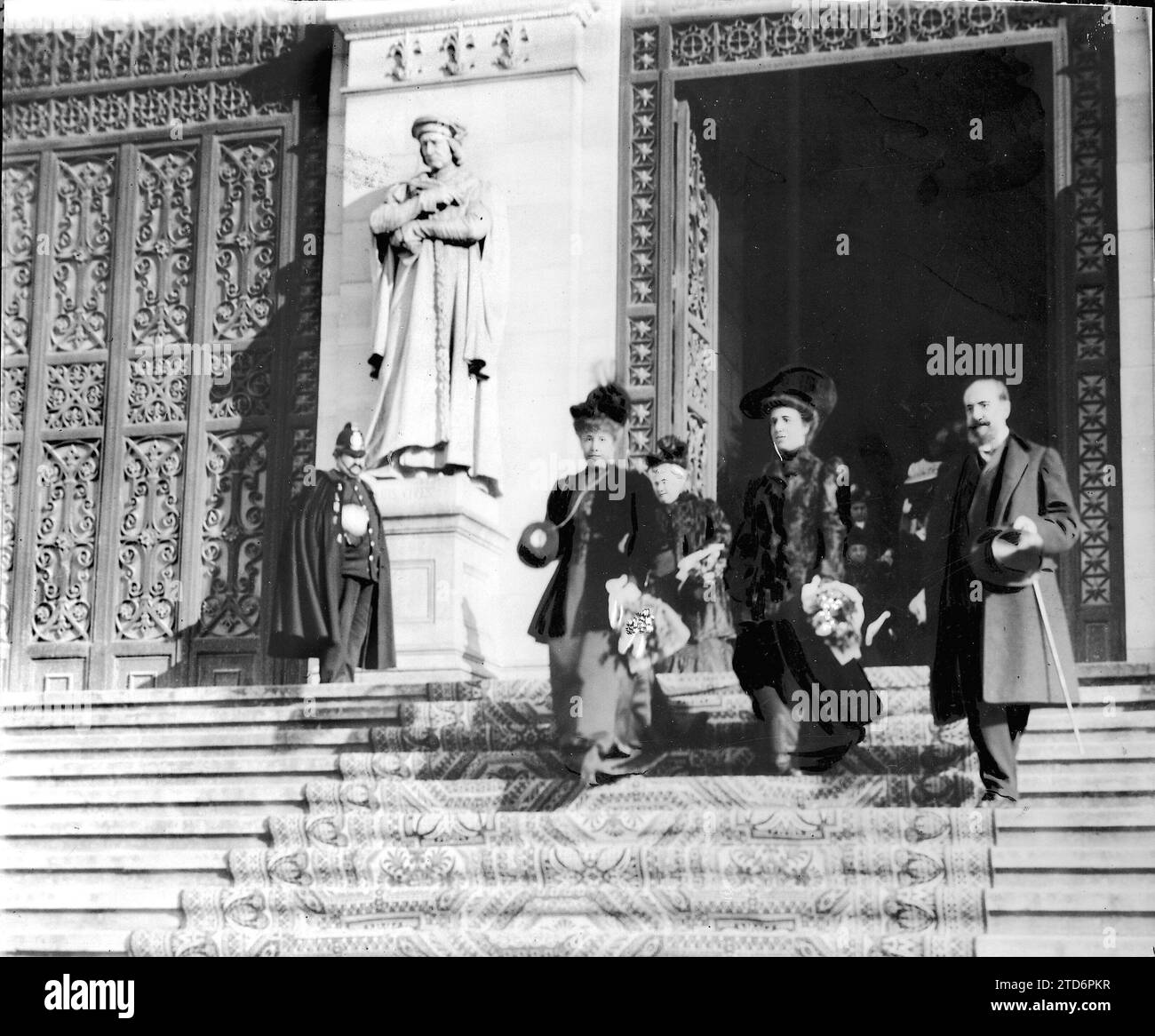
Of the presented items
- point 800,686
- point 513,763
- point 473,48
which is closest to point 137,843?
point 513,763

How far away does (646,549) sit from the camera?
34.6 ft

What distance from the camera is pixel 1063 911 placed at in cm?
905

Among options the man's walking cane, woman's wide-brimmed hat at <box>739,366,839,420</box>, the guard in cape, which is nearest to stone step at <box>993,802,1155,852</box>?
the man's walking cane

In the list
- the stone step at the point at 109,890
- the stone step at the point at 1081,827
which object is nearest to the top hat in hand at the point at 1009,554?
the stone step at the point at 1081,827

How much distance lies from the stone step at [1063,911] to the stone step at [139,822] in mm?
3626

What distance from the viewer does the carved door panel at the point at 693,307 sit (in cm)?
1194

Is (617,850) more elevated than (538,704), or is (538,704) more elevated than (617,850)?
(538,704)

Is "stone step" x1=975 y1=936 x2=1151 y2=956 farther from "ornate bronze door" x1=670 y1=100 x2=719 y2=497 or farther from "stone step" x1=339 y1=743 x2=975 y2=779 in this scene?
"ornate bronze door" x1=670 y1=100 x2=719 y2=497

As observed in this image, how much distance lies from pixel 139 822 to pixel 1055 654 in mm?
4776

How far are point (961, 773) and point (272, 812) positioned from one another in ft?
11.4

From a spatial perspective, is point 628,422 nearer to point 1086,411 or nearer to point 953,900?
point 1086,411

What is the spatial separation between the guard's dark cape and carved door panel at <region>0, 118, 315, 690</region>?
118 centimetres

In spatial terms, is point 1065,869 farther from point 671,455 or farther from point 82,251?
point 82,251

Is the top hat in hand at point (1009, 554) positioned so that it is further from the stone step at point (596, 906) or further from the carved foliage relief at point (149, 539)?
the carved foliage relief at point (149, 539)
